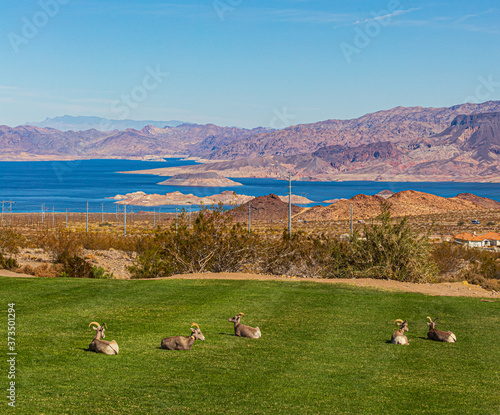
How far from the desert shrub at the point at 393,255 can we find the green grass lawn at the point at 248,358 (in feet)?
21.2

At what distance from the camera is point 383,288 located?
19.3 meters

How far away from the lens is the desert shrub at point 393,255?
73.7ft

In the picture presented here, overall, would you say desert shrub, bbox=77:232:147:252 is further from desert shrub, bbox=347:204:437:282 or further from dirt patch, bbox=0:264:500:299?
desert shrub, bbox=347:204:437:282

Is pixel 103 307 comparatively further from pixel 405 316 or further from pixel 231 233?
pixel 231 233

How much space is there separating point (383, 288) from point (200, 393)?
13.1 meters

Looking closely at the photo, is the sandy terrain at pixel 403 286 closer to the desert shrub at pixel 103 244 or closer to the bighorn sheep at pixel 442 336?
the bighorn sheep at pixel 442 336

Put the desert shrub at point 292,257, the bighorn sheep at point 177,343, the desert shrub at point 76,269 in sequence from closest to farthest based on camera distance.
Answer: the bighorn sheep at point 177,343, the desert shrub at point 76,269, the desert shrub at point 292,257

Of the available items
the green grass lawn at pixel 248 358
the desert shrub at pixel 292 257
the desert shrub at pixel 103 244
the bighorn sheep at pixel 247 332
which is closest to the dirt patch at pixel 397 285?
the green grass lawn at pixel 248 358

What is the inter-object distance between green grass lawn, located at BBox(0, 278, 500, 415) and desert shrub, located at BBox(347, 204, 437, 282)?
6.45m

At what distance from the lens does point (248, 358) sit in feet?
30.0

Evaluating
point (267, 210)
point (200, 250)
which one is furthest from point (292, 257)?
point (267, 210)

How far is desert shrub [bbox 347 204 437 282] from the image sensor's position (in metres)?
22.5

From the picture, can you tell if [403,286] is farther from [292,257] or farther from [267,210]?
[267,210]

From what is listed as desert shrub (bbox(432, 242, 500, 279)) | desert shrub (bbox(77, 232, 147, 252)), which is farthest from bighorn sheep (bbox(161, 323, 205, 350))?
desert shrub (bbox(77, 232, 147, 252))
